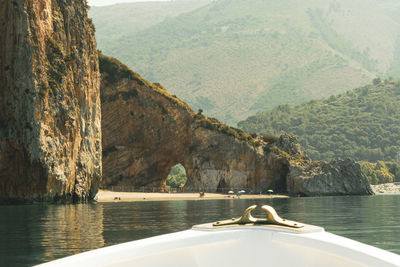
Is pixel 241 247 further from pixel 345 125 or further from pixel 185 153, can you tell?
pixel 345 125

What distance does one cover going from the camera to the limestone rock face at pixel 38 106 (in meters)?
37.4

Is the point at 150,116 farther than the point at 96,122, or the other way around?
the point at 150,116

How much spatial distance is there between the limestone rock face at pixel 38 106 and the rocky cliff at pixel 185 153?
28.3 meters

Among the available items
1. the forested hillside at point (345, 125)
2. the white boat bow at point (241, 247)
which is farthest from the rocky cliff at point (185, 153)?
the forested hillside at point (345, 125)

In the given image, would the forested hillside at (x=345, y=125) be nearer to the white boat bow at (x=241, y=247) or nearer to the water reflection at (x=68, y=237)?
the water reflection at (x=68, y=237)

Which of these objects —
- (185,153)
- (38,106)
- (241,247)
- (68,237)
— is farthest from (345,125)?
(241,247)

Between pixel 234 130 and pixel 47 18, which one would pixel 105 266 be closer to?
pixel 47 18

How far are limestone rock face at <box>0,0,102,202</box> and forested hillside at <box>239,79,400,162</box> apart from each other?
4950 inches

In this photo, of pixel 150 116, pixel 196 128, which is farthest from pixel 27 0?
pixel 196 128

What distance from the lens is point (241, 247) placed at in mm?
4605

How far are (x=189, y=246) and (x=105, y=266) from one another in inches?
35.2

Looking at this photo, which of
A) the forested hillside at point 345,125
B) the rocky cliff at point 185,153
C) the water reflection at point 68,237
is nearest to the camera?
the water reflection at point 68,237

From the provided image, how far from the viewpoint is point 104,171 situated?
7244 cm

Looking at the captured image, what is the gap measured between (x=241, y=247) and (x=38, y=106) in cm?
3598
